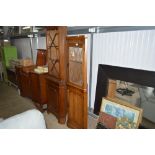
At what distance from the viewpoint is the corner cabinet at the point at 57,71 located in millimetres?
2412

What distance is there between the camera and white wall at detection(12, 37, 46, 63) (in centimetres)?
388

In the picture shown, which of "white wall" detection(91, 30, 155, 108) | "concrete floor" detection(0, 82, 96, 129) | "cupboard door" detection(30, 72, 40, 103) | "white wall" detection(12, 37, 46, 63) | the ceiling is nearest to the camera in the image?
"white wall" detection(91, 30, 155, 108)

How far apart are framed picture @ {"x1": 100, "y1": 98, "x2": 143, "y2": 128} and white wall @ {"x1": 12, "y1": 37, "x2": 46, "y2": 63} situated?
7.63 feet

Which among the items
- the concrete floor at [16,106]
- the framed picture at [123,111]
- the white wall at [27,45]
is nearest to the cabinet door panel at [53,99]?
the concrete floor at [16,106]

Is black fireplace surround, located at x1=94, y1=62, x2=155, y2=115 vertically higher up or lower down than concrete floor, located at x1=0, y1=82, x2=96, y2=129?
higher up

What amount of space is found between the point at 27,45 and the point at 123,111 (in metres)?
3.67

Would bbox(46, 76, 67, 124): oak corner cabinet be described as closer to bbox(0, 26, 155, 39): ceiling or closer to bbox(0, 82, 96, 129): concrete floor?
bbox(0, 82, 96, 129): concrete floor

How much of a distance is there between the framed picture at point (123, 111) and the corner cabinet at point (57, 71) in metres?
0.75

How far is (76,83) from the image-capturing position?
7.50 feet

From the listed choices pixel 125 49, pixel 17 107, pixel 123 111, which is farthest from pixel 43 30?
pixel 123 111

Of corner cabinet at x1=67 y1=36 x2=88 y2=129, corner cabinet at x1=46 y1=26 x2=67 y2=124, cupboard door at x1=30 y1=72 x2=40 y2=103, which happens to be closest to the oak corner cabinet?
corner cabinet at x1=46 y1=26 x2=67 y2=124
